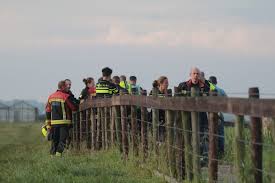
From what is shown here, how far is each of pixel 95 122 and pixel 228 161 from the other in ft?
37.6

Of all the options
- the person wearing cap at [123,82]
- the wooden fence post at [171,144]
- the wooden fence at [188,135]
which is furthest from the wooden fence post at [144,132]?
the person wearing cap at [123,82]

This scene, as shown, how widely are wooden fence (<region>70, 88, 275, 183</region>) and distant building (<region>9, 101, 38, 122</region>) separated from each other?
2237 inches

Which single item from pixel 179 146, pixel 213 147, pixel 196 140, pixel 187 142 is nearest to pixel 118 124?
pixel 179 146

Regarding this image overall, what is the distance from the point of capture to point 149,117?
51.0 feet

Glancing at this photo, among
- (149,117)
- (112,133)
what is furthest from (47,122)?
(149,117)

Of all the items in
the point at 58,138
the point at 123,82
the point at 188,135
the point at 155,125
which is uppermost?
the point at 123,82

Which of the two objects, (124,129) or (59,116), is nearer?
(124,129)

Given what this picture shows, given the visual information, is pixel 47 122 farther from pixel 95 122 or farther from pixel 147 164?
pixel 147 164

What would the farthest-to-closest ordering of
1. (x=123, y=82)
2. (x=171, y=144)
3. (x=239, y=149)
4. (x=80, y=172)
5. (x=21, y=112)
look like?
(x=21, y=112) → (x=123, y=82) → (x=80, y=172) → (x=171, y=144) → (x=239, y=149)

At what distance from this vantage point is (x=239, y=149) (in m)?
9.91

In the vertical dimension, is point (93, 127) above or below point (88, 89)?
below

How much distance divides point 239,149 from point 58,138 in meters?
12.0

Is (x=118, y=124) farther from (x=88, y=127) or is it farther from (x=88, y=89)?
(x=88, y=89)

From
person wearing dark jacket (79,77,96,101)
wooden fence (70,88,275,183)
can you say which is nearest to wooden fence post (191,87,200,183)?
wooden fence (70,88,275,183)
